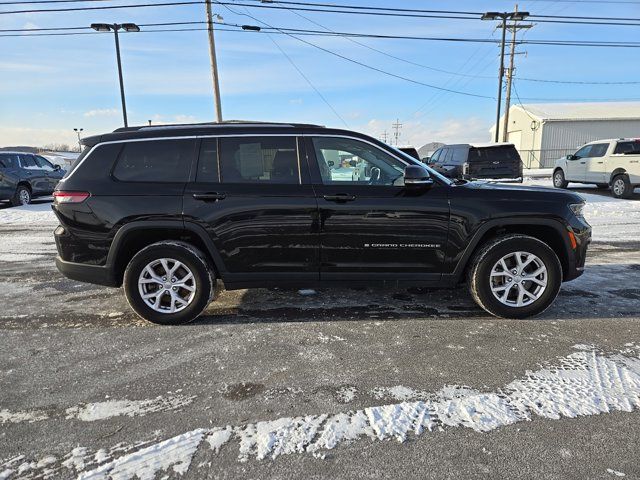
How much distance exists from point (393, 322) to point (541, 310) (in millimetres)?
1416

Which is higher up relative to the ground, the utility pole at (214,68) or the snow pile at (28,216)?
the utility pole at (214,68)

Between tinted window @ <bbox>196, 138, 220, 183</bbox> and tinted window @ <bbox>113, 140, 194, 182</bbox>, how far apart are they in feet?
0.34

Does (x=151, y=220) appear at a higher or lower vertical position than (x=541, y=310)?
higher

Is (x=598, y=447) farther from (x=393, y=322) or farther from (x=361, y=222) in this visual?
(x=361, y=222)

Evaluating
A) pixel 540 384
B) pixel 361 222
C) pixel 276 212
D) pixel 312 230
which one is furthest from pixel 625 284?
pixel 276 212

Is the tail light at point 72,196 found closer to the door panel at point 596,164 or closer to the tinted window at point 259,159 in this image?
the tinted window at point 259,159

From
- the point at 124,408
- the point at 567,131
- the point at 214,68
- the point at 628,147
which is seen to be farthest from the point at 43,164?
the point at 567,131

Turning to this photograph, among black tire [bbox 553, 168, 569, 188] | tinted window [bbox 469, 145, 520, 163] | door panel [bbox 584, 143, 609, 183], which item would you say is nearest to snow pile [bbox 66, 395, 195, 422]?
tinted window [bbox 469, 145, 520, 163]

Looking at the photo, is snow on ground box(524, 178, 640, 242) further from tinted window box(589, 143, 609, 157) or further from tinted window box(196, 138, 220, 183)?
tinted window box(196, 138, 220, 183)

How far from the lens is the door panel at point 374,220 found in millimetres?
3965

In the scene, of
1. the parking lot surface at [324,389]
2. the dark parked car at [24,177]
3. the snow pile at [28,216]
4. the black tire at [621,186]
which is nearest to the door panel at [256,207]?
the parking lot surface at [324,389]

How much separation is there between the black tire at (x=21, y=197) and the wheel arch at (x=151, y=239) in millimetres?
12298

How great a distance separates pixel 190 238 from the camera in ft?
13.6

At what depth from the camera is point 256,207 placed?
395 centimetres
